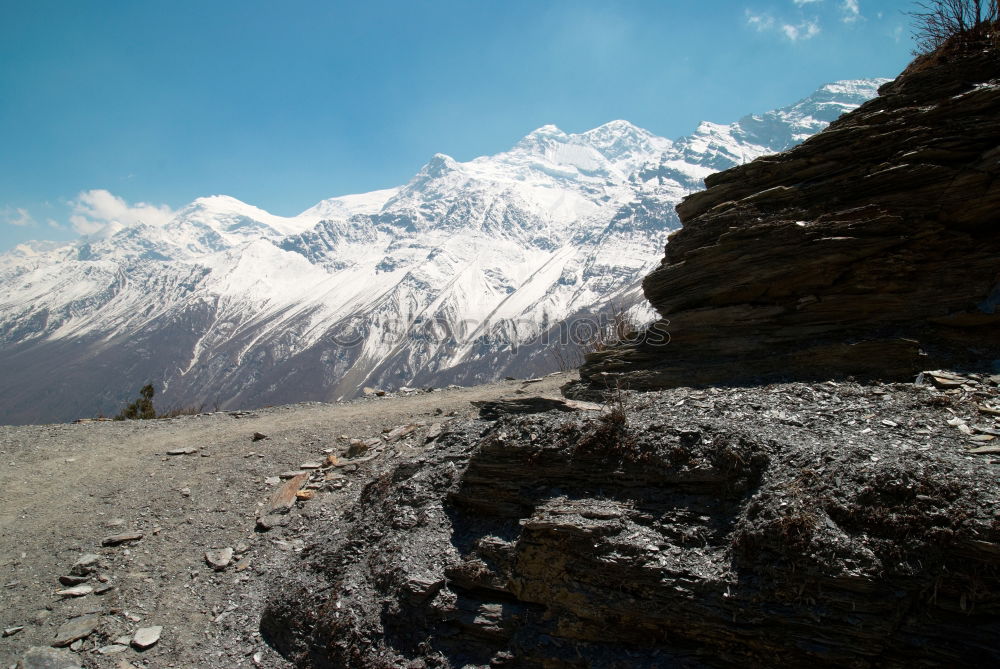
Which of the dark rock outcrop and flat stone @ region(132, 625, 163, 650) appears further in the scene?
flat stone @ region(132, 625, 163, 650)

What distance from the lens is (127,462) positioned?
14984 mm

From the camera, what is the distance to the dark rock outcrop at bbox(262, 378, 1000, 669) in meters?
6.21

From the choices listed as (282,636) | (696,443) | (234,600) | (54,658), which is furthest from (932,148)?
(54,658)

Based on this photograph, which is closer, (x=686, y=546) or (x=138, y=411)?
(x=686, y=546)

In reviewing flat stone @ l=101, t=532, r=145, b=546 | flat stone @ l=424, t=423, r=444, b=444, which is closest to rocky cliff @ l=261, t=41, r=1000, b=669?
flat stone @ l=424, t=423, r=444, b=444

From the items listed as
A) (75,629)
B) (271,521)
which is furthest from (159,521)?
(75,629)

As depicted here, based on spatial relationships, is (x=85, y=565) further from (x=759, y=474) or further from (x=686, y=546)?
(x=759, y=474)

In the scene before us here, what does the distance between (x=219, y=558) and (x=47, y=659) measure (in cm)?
310

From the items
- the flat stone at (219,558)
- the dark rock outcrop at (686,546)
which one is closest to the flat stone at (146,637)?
the flat stone at (219,558)

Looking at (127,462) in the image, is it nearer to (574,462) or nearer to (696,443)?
(574,462)

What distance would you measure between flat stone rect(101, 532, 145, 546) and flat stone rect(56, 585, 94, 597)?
3.94 feet

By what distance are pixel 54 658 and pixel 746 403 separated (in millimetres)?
13983

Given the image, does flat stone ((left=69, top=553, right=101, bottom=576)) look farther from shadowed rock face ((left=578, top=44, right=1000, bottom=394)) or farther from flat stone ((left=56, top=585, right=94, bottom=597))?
shadowed rock face ((left=578, top=44, right=1000, bottom=394))

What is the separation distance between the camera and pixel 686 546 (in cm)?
762
